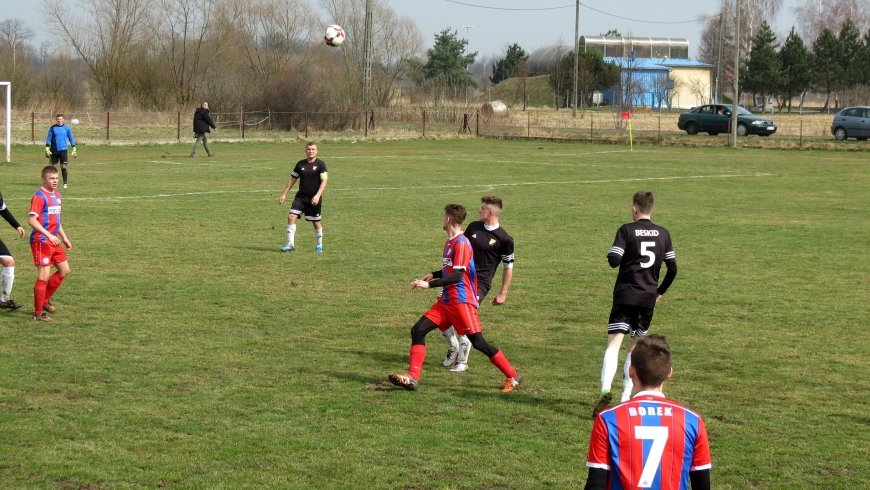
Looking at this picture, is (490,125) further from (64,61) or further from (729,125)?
(64,61)

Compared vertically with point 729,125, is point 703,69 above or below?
above

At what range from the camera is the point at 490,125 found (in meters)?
55.6

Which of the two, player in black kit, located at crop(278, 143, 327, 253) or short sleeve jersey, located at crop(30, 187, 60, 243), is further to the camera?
player in black kit, located at crop(278, 143, 327, 253)

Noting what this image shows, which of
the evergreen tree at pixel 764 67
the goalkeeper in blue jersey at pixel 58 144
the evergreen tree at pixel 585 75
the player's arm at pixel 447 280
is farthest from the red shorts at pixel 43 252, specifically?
the evergreen tree at pixel 764 67

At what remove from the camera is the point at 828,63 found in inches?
3472

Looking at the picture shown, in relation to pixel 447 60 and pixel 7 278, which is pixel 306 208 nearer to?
pixel 7 278

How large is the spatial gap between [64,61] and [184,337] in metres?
61.1

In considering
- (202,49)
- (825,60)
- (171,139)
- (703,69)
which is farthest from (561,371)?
(703,69)

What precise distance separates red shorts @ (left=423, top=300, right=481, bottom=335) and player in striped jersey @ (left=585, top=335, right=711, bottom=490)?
14.1 feet

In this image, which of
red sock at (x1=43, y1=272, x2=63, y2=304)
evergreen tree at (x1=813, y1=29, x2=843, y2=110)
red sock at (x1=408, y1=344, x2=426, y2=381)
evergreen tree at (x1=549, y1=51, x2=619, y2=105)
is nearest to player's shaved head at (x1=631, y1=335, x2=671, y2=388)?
red sock at (x1=408, y1=344, x2=426, y2=381)

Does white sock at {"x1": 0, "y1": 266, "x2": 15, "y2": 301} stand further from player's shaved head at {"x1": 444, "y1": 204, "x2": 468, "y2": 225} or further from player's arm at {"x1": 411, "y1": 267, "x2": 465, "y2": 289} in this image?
player's shaved head at {"x1": 444, "y1": 204, "x2": 468, "y2": 225}

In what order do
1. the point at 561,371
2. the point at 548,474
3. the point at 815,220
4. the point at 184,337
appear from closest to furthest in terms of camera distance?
the point at 548,474
the point at 561,371
the point at 184,337
the point at 815,220

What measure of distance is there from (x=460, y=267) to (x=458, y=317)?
428mm

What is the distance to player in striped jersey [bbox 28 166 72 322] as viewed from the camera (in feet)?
Result: 33.4
